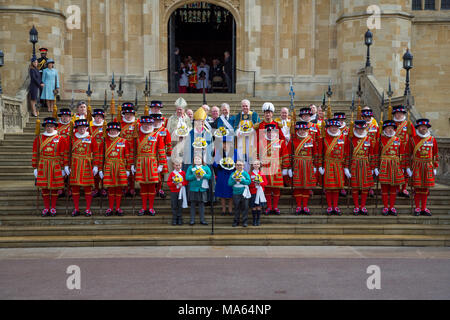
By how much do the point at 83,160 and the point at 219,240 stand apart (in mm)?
3150

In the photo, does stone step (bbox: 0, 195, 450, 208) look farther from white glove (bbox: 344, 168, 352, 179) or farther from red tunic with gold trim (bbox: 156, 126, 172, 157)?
red tunic with gold trim (bbox: 156, 126, 172, 157)

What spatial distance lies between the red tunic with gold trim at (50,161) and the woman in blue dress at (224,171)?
9.90 ft

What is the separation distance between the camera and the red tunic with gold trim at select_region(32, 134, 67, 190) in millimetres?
11648

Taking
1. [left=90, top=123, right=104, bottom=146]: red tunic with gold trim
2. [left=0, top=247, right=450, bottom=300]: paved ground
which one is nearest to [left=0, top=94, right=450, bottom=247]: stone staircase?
[left=0, top=247, right=450, bottom=300]: paved ground

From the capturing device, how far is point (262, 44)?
2275 centimetres

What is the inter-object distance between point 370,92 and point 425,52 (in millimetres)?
5905

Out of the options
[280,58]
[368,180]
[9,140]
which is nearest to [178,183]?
[368,180]

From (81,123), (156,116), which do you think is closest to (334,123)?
(156,116)

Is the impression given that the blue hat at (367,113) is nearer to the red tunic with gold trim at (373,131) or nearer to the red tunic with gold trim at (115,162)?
the red tunic with gold trim at (373,131)

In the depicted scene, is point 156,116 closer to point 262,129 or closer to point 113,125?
point 113,125

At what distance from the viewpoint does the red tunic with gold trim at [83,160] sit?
38.2 ft

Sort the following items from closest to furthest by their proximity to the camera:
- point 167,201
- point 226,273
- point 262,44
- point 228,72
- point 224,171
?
point 226,273 → point 224,171 → point 167,201 → point 262,44 → point 228,72

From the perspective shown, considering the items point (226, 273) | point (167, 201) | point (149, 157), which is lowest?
point (226, 273)
